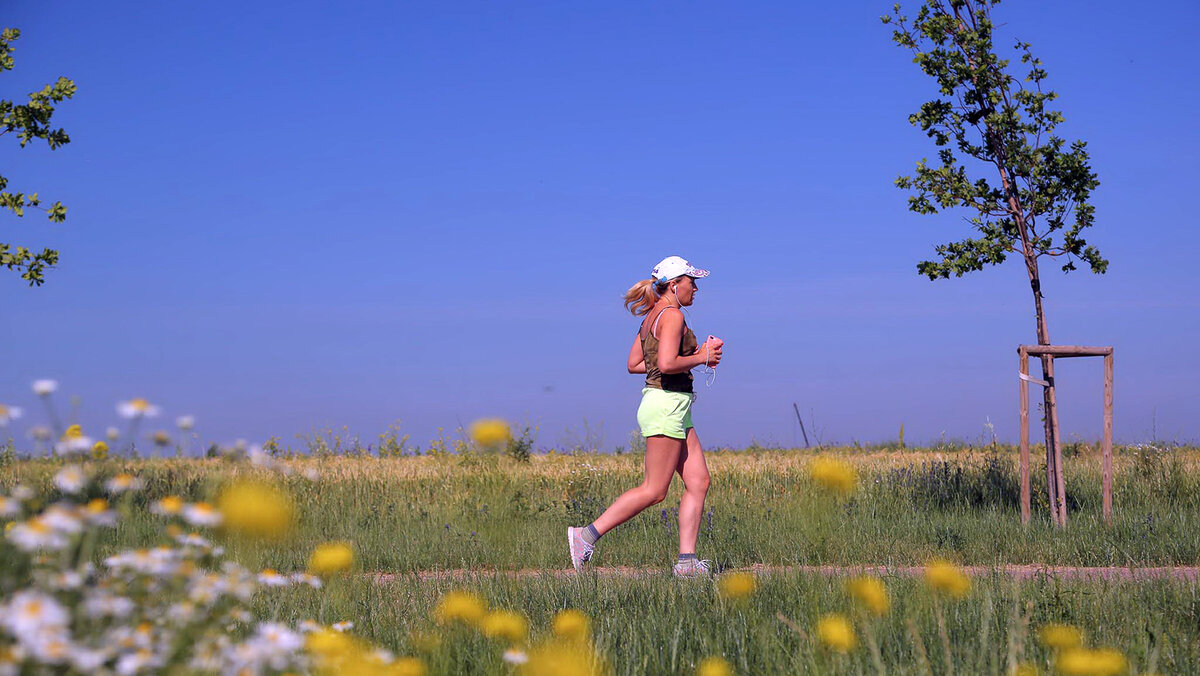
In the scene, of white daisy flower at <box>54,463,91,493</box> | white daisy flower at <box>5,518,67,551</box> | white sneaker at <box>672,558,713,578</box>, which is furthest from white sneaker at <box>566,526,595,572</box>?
white daisy flower at <box>5,518,67,551</box>

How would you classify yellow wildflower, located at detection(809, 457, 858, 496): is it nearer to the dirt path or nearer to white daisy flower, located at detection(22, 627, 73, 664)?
white daisy flower, located at detection(22, 627, 73, 664)

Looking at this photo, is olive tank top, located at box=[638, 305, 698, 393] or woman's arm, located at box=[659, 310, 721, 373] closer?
woman's arm, located at box=[659, 310, 721, 373]

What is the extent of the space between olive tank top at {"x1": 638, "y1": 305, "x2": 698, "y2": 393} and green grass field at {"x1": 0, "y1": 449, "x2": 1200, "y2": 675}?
140 cm

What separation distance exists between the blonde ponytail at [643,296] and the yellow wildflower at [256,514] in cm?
582

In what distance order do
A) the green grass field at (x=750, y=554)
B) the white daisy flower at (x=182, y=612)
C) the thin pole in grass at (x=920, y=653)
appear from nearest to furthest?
1. the white daisy flower at (x=182, y=612)
2. the thin pole in grass at (x=920, y=653)
3. the green grass field at (x=750, y=554)

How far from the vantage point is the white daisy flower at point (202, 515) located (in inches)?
81.9

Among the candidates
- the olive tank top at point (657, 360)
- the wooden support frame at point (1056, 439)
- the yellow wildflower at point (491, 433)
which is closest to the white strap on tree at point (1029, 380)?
the wooden support frame at point (1056, 439)

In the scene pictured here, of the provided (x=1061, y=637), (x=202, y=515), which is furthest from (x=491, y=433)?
(x=1061, y=637)

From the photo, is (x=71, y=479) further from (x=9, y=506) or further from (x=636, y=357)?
(x=636, y=357)

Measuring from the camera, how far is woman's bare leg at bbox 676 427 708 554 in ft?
24.3

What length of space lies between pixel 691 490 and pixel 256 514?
5.76m

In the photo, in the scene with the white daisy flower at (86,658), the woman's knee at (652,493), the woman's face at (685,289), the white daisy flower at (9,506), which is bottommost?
the woman's knee at (652,493)

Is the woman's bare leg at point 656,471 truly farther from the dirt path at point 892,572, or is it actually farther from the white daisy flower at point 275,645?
the white daisy flower at point 275,645

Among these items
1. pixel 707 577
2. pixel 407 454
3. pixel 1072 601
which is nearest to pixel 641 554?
pixel 707 577
